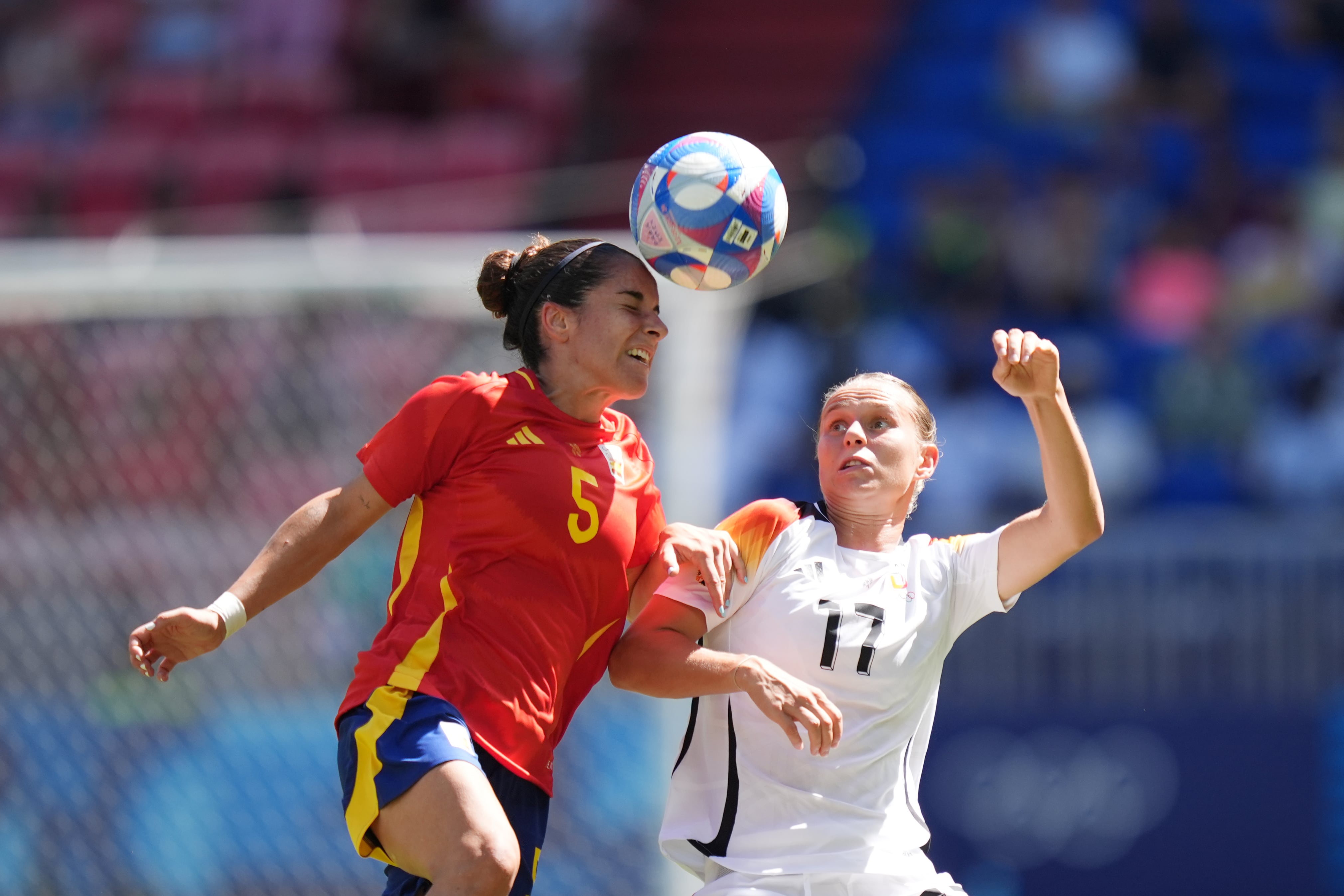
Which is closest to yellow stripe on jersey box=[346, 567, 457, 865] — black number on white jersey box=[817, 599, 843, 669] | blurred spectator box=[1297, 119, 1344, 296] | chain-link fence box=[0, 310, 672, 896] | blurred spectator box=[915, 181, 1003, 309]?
black number on white jersey box=[817, 599, 843, 669]

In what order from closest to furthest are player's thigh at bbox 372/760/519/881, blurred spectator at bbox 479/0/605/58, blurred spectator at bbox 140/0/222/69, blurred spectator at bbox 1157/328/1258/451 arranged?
player's thigh at bbox 372/760/519/881
blurred spectator at bbox 1157/328/1258/451
blurred spectator at bbox 140/0/222/69
blurred spectator at bbox 479/0/605/58

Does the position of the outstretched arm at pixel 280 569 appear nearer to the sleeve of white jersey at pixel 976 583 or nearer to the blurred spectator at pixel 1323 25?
the sleeve of white jersey at pixel 976 583

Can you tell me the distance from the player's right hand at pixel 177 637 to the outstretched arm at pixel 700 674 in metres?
1.00

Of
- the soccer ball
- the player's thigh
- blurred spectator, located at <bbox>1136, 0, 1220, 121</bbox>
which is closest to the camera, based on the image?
the player's thigh

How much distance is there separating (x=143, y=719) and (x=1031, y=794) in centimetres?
456

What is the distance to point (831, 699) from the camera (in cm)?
380

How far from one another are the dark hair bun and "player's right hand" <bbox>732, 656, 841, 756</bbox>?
132cm

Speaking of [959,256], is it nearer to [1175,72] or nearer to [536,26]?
[1175,72]

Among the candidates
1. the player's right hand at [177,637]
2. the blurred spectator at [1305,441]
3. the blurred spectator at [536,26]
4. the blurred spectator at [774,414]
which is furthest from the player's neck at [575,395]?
the blurred spectator at [536,26]

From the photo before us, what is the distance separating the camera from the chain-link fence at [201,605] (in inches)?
276

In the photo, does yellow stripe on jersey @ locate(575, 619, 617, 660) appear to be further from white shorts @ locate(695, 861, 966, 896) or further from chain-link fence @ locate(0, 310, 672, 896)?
chain-link fence @ locate(0, 310, 672, 896)

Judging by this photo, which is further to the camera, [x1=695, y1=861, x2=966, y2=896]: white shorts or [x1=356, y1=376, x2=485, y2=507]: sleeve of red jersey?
[x1=356, y1=376, x2=485, y2=507]: sleeve of red jersey

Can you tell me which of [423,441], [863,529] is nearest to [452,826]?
[423,441]

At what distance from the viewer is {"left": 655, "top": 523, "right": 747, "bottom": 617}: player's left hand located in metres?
3.73
